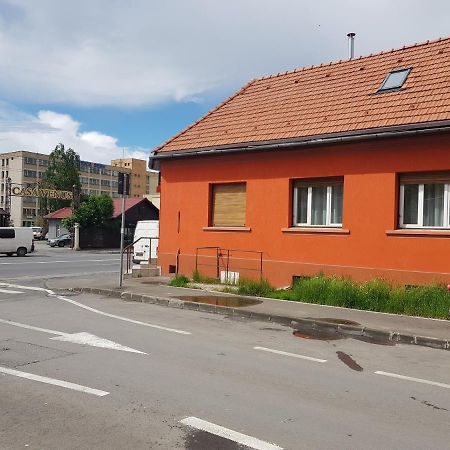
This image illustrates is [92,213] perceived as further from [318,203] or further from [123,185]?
[318,203]

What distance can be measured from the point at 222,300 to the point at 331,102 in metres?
6.39

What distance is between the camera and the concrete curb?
8.59 meters

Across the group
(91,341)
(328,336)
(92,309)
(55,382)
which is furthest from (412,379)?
(92,309)

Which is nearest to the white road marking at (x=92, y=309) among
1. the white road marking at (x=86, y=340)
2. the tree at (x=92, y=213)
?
the white road marking at (x=86, y=340)

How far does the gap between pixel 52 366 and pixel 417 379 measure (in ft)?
14.7

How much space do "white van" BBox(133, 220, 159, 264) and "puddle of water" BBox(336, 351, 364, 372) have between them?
1157 centimetres

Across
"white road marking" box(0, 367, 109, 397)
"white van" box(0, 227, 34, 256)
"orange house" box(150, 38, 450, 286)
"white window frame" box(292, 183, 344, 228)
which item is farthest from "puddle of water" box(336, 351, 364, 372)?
"white van" box(0, 227, 34, 256)

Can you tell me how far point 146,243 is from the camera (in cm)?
1947

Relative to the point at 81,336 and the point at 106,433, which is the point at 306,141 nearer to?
the point at 81,336

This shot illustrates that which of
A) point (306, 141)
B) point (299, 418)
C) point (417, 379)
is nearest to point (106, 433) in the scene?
point (299, 418)

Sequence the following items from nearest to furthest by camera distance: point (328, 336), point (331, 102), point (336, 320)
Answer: point (328, 336) < point (336, 320) < point (331, 102)

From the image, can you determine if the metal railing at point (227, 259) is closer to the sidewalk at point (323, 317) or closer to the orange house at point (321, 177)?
the orange house at point (321, 177)

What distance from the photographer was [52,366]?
21.4ft

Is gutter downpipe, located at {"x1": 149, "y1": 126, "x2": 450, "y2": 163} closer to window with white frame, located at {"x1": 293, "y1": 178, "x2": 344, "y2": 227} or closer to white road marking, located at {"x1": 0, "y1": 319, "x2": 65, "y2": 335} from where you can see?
window with white frame, located at {"x1": 293, "y1": 178, "x2": 344, "y2": 227}
